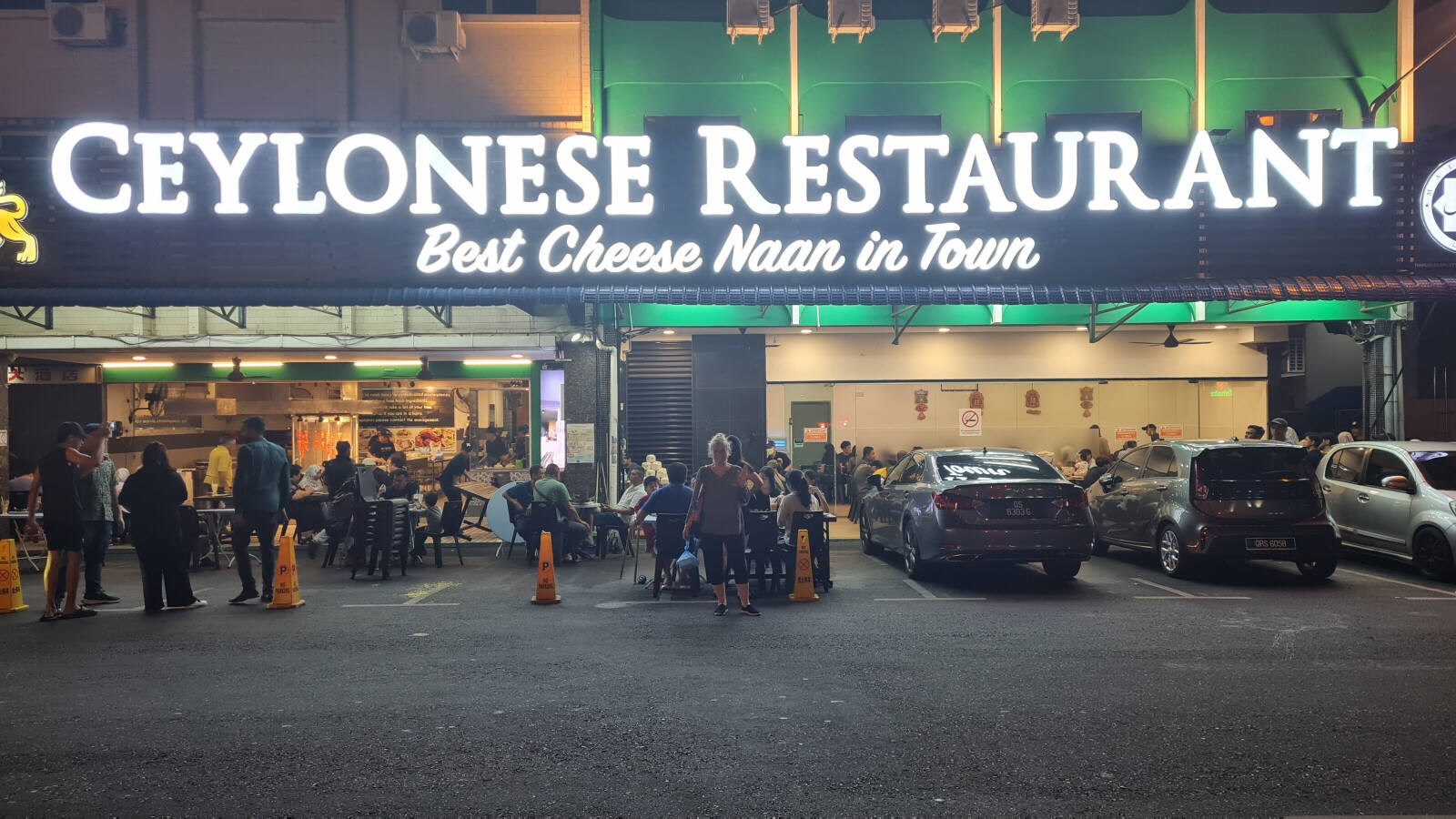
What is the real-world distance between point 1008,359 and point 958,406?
1484 millimetres

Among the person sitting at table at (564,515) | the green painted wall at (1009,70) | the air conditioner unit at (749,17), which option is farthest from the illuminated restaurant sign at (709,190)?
the person sitting at table at (564,515)

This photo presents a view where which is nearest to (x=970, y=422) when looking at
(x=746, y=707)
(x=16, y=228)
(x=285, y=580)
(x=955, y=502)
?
(x=955, y=502)

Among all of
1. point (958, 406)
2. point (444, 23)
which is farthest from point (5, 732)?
point (958, 406)

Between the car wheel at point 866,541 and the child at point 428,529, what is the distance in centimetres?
620

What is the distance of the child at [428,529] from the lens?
1352 centimetres

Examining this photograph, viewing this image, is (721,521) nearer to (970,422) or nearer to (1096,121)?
(1096,121)

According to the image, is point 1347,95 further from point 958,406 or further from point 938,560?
point 938,560

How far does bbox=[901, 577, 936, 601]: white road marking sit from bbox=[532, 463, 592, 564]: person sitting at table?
4744mm

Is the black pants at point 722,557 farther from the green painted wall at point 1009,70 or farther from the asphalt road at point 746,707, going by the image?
the green painted wall at point 1009,70

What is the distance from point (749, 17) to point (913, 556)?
9.54 metres

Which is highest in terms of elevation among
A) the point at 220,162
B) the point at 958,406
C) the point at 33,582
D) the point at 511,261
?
the point at 220,162

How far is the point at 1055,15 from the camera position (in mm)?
15734

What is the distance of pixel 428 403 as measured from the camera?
1886 centimetres

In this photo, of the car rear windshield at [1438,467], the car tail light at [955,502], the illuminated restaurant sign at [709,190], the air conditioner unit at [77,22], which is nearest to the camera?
the car tail light at [955,502]
